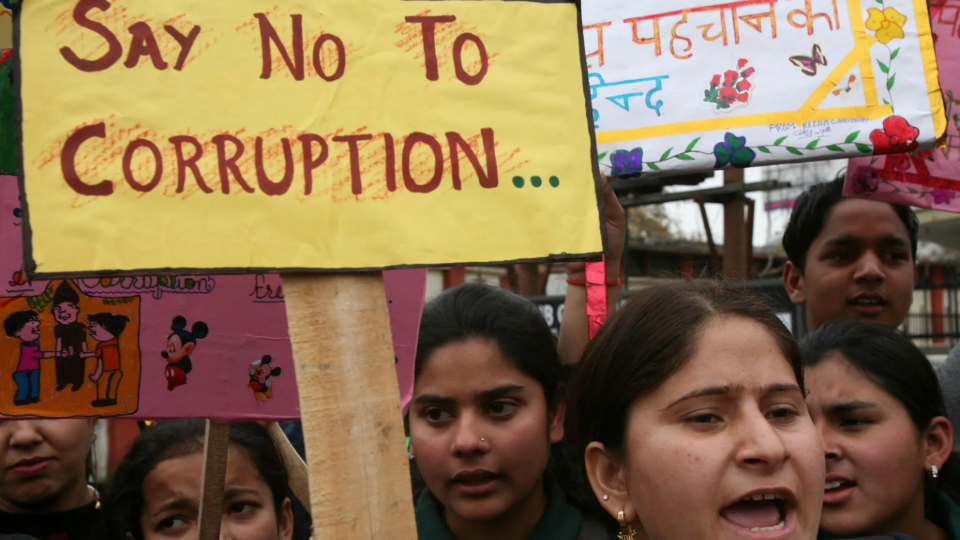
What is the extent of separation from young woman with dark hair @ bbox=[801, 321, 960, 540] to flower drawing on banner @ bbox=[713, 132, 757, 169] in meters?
0.47

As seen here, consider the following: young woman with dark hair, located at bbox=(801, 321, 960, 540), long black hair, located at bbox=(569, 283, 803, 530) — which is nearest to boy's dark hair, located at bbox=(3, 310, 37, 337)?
long black hair, located at bbox=(569, 283, 803, 530)

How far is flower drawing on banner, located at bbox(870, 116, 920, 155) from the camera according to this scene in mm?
2129

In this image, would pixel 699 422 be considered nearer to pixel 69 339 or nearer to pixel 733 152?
pixel 733 152

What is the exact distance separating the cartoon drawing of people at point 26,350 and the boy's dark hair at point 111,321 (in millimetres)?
108

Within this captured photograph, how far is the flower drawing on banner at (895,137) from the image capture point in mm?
2129

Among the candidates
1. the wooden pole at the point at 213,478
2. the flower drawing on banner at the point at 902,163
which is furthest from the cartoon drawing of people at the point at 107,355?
the flower drawing on banner at the point at 902,163

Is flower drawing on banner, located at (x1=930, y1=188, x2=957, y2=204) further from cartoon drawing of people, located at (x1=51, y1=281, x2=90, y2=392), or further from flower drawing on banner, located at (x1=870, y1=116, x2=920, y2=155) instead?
cartoon drawing of people, located at (x1=51, y1=281, x2=90, y2=392)

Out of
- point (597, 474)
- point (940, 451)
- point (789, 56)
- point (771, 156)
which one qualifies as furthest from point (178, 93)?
point (940, 451)

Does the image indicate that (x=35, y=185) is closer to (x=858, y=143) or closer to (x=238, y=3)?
(x=238, y=3)

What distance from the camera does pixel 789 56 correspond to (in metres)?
2.25

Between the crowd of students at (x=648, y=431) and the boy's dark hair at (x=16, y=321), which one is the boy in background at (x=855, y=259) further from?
the boy's dark hair at (x=16, y=321)

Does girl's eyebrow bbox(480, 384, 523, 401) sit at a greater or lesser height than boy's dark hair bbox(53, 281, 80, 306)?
lesser

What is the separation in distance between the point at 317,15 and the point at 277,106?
0.16 meters

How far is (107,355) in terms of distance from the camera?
72.6 inches
